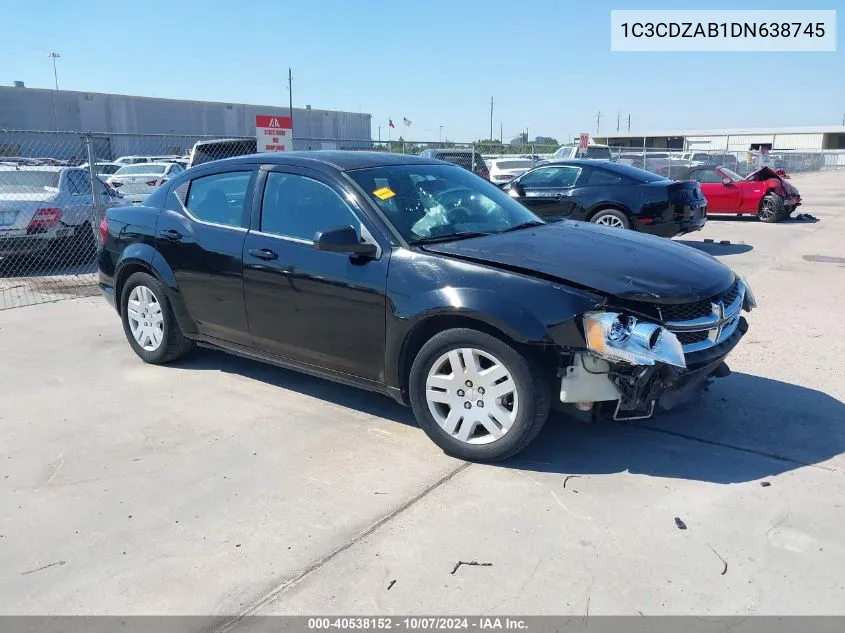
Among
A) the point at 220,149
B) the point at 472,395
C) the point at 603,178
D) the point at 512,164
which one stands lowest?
the point at 472,395

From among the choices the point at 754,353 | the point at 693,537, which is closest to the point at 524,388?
the point at 693,537

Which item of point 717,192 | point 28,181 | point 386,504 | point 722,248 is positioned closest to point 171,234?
point 386,504

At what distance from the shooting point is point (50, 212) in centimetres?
1014

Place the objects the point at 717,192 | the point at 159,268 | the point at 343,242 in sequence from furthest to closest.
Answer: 1. the point at 717,192
2. the point at 159,268
3. the point at 343,242

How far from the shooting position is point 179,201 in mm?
5453

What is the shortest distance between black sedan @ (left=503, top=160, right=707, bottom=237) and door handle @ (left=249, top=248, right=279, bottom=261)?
613 centimetres

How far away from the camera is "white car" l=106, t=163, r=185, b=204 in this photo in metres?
17.8

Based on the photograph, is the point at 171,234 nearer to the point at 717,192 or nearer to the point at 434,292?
the point at 434,292

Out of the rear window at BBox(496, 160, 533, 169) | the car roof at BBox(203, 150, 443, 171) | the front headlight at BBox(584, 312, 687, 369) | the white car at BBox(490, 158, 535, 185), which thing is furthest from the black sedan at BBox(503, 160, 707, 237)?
the rear window at BBox(496, 160, 533, 169)

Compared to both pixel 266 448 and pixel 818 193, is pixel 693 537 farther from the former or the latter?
pixel 818 193

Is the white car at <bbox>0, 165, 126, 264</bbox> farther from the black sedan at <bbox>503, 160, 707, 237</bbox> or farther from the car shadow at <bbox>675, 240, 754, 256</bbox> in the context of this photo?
the car shadow at <bbox>675, 240, 754, 256</bbox>

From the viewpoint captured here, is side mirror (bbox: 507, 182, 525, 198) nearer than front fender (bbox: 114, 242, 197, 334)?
No

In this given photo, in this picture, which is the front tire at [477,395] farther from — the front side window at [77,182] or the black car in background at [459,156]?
the black car in background at [459,156]
